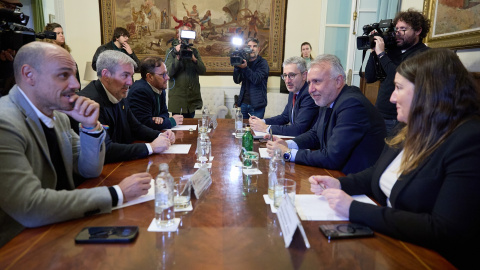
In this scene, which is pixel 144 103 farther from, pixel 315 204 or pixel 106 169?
pixel 315 204

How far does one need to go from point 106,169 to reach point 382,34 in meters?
2.54

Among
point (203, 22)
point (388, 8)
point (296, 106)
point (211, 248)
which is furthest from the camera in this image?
point (203, 22)

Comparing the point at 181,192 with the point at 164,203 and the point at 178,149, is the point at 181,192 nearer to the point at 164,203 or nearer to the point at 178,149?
the point at 164,203

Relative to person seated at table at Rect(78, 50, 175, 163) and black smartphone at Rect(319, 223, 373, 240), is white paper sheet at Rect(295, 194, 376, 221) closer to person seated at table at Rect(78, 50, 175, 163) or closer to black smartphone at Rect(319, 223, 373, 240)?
black smartphone at Rect(319, 223, 373, 240)

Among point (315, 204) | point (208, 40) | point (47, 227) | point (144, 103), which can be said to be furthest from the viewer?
point (208, 40)

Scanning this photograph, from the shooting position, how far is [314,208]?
1.29 m

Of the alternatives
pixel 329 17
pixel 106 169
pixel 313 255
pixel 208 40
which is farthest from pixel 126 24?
pixel 313 255

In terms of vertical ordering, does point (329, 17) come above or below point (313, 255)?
above

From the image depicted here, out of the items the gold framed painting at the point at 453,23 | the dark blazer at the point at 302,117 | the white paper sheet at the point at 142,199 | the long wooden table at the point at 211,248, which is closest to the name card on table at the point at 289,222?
the long wooden table at the point at 211,248

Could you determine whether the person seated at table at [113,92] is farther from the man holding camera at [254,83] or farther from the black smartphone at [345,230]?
the man holding camera at [254,83]

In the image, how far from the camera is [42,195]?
111cm

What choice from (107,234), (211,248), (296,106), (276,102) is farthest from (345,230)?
(276,102)

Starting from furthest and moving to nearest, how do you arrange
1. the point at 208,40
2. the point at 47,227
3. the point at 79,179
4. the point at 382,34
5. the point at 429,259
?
the point at 208,40
the point at 382,34
the point at 79,179
the point at 47,227
the point at 429,259

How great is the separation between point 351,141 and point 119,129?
5.46 ft
